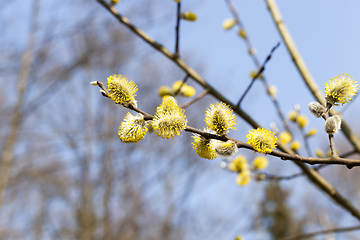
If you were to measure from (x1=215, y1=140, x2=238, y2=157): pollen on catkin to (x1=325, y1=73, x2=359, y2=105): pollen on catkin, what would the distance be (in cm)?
38

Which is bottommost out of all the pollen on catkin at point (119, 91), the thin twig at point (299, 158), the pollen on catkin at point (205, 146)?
the thin twig at point (299, 158)

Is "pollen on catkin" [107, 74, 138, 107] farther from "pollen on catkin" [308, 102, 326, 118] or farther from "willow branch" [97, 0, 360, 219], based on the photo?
"willow branch" [97, 0, 360, 219]

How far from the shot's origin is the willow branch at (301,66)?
142 cm

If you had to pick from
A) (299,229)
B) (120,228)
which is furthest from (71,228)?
(299,229)

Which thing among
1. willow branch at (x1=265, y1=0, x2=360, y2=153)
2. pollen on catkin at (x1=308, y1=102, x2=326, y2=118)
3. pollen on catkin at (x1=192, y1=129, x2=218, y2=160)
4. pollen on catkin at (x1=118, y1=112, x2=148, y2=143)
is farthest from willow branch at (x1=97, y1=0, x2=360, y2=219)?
pollen on catkin at (x1=118, y1=112, x2=148, y2=143)

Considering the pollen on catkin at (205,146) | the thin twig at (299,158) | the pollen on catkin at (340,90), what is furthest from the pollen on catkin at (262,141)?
the pollen on catkin at (340,90)

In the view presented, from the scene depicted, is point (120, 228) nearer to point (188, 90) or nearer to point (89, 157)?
point (89, 157)

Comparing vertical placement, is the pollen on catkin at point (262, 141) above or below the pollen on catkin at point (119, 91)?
below

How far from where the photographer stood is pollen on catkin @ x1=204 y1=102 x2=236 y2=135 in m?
0.87

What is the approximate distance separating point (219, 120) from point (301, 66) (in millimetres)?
873

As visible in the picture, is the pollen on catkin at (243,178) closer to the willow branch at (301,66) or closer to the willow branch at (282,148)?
the willow branch at (282,148)

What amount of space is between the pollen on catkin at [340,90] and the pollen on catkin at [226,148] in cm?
38

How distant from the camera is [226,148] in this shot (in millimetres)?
860

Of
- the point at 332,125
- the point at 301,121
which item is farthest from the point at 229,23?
the point at 332,125
